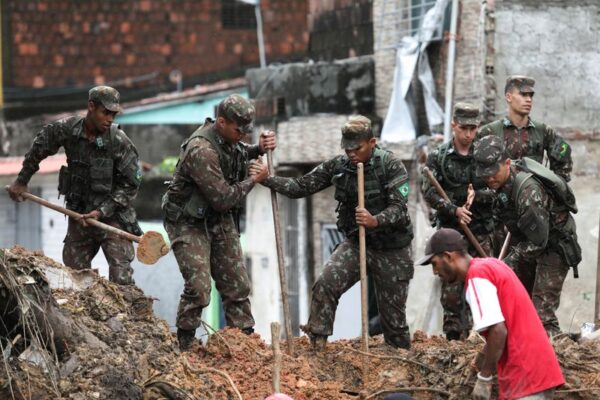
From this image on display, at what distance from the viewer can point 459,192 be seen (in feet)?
37.9

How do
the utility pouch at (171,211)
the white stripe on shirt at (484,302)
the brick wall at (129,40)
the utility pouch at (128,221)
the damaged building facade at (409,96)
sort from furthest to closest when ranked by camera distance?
1. the brick wall at (129,40)
2. the damaged building facade at (409,96)
3. the utility pouch at (128,221)
4. the utility pouch at (171,211)
5. the white stripe on shirt at (484,302)

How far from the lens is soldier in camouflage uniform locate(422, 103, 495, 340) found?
1137 cm

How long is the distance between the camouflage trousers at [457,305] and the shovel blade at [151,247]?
237 centimetres

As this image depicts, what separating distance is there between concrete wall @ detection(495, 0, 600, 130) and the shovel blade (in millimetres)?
6734

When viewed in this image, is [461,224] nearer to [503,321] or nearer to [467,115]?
[467,115]

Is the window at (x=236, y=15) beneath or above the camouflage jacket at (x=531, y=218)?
above

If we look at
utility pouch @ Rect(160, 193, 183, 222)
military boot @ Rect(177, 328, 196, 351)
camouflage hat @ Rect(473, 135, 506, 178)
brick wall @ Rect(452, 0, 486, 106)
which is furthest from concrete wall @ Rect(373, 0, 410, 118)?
camouflage hat @ Rect(473, 135, 506, 178)

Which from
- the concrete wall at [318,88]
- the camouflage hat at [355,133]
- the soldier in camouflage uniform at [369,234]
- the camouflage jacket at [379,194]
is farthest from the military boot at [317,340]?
the concrete wall at [318,88]

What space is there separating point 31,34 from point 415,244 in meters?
14.1

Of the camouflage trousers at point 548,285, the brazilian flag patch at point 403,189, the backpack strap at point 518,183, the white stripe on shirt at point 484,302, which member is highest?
the backpack strap at point 518,183

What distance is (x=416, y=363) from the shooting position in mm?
10156

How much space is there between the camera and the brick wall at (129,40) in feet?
93.7

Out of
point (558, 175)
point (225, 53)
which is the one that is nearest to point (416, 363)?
point (558, 175)

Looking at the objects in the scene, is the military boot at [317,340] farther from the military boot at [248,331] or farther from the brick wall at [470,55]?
the brick wall at [470,55]
